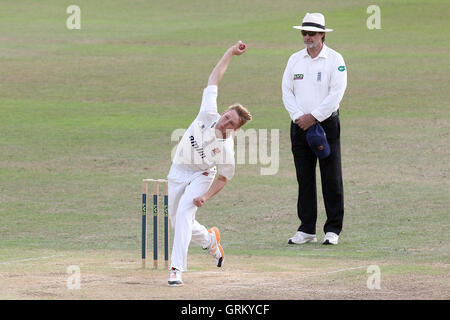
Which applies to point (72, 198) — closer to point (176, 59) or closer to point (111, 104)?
point (111, 104)

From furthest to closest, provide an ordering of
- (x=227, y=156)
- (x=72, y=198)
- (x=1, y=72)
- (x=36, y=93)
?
(x=1, y=72) < (x=36, y=93) < (x=72, y=198) < (x=227, y=156)

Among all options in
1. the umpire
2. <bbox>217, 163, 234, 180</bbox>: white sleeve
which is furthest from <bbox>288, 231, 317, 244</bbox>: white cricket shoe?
<bbox>217, 163, 234, 180</bbox>: white sleeve

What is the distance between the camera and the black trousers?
11.7 m

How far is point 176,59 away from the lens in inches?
1326

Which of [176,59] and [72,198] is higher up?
[176,59]

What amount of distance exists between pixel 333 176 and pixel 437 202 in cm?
312

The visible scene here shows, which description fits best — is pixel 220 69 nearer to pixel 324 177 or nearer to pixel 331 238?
pixel 324 177

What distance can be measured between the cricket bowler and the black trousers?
2.31 m

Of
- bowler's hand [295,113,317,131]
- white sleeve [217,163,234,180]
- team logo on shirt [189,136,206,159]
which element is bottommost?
white sleeve [217,163,234,180]

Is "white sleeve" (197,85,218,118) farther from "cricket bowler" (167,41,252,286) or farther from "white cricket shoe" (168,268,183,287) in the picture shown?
"white cricket shoe" (168,268,183,287)

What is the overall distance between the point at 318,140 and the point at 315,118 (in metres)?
0.25

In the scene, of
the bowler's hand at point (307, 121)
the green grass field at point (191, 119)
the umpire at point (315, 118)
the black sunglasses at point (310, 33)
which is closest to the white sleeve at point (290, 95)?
the umpire at point (315, 118)
